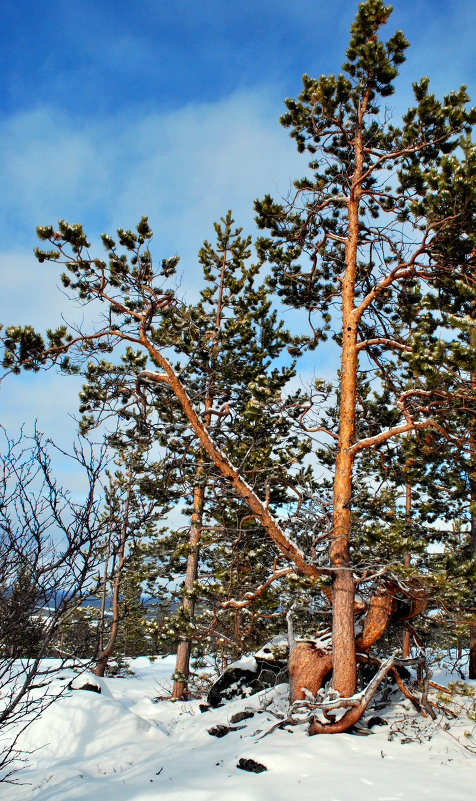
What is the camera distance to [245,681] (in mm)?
11266

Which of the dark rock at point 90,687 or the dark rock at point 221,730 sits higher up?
the dark rock at point 221,730

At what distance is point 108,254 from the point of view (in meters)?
7.77

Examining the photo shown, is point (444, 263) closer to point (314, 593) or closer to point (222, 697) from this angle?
point (314, 593)

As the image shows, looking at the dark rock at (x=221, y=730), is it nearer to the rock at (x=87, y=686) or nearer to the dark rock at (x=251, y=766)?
the dark rock at (x=251, y=766)

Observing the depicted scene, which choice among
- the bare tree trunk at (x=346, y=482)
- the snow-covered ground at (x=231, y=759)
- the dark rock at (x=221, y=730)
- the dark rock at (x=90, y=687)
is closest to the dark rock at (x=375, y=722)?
the snow-covered ground at (x=231, y=759)

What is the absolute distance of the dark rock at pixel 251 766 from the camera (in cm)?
557

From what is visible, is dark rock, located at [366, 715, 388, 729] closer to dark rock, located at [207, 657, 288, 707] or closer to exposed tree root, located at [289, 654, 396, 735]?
exposed tree root, located at [289, 654, 396, 735]

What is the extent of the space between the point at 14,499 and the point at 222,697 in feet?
26.3

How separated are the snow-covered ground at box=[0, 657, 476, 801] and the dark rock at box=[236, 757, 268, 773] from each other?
3.6 inches

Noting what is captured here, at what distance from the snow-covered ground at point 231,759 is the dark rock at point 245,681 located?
622mm

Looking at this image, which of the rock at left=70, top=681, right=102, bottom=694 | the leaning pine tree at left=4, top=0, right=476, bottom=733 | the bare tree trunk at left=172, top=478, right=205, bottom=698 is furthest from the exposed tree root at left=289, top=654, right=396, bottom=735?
the rock at left=70, top=681, right=102, bottom=694

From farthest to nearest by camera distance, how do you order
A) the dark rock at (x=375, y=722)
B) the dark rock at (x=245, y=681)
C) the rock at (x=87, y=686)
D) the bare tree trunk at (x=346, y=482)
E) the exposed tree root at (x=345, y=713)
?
1. the rock at (x=87, y=686)
2. the dark rock at (x=245, y=681)
3. the bare tree trunk at (x=346, y=482)
4. the dark rock at (x=375, y=722)
5. the exposed tree root at (x=345, y=713)

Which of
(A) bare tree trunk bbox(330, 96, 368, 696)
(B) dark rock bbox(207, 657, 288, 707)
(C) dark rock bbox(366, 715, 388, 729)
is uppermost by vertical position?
(A) bare tree trunk bbox(330, 96, 368, 696)

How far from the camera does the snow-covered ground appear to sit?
4.86 meters
